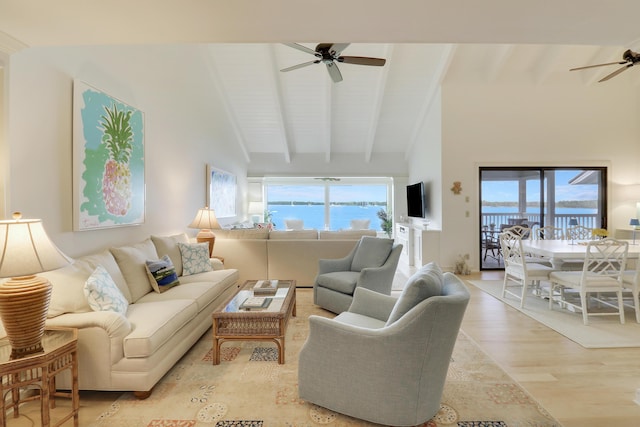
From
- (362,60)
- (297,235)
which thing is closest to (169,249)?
(297,235)

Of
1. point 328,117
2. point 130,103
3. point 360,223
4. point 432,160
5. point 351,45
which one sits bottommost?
point 360,223

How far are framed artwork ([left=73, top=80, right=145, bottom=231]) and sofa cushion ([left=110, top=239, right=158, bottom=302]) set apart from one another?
351 millimetres

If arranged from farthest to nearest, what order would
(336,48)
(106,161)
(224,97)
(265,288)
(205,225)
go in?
(224,97), (205,225), (336,48), (265,288), (106,161)

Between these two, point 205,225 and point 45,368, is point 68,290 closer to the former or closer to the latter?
point 45,368

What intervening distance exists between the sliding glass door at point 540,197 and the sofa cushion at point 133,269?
5705 millimetres

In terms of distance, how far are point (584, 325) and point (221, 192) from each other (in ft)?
20.1

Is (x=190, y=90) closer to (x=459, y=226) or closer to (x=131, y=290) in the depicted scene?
(x=131, y=290)

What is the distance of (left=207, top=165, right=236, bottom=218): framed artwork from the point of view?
20.2ft

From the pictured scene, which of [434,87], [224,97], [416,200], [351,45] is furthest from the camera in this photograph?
[416,200]

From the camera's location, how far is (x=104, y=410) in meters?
2.06

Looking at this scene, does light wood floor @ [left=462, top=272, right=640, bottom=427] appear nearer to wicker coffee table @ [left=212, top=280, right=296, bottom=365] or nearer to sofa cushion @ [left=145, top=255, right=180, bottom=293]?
wicker coffee table @ [left=212, top=280, right=296, bottom=365]

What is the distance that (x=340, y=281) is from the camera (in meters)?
3.70

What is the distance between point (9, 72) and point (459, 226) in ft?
20.7

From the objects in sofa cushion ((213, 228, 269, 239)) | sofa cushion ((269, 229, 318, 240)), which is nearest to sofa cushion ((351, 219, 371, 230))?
sofa cushion ((269, 229, 318, 240))
